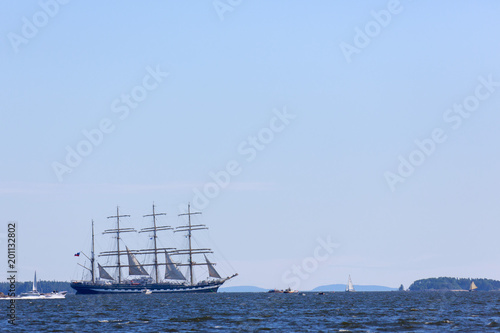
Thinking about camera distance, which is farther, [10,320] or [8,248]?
[10,320]

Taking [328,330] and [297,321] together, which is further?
[297,321]

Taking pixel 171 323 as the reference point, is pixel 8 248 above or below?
above

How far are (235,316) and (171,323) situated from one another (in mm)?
13949

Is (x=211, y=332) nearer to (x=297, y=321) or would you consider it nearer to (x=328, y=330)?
(x=328, y=330)

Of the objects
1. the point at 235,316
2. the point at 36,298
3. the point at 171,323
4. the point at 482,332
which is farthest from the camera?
the point at 36,298

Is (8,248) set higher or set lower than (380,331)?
higher

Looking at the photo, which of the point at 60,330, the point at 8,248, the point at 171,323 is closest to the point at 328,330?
the point at 171,323

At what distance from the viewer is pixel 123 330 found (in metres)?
67.1

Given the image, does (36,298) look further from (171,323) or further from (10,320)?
(171,323)

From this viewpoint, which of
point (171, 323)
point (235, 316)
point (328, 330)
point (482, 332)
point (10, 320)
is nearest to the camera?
point (482, 332)

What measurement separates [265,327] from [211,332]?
686cm

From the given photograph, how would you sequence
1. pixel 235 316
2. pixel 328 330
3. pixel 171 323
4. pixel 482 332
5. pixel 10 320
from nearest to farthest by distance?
pixel 482 332
pixel 328 330
pixel 171 323
pixel 10 320
pixel 235 316

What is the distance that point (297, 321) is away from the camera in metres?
77.9

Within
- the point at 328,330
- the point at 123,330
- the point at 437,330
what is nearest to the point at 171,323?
the point at 123,330
